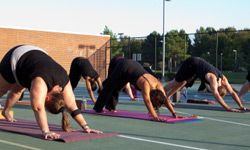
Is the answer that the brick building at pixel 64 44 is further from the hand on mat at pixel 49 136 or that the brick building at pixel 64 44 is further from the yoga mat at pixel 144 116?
the hand on mat at pixel 49 136

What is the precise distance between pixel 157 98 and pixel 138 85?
0.86 m

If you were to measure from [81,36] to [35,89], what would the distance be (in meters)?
29.7

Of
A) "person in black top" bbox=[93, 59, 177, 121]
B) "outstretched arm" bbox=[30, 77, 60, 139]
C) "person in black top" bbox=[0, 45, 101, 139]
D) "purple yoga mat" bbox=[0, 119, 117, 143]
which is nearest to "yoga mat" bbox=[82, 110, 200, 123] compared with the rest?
"person in black top" bbox=[93, 59, 177, 121]

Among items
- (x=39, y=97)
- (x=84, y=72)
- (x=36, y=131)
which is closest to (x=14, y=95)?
(x=36, y=131)

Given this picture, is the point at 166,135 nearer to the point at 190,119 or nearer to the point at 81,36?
the point at 190,119

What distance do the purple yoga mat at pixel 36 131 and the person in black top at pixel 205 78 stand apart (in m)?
→ 4.44

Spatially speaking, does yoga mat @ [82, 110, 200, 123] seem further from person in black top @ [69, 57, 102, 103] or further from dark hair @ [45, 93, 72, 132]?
dark hair @ [45, 93, 72, 132]

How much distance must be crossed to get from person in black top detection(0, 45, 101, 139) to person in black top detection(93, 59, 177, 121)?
5.14ft

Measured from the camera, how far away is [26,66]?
262 inches

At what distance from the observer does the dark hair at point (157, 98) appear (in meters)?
8.08

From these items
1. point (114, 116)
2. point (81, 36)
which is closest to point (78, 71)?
point (114, 116)

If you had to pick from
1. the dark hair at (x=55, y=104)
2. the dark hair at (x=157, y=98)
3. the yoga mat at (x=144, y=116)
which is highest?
the dark hair at (x=55, y=104)

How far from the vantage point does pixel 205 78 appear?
11.6m

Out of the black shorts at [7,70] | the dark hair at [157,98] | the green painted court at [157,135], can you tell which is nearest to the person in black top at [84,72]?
the green painted court at [157,135]
